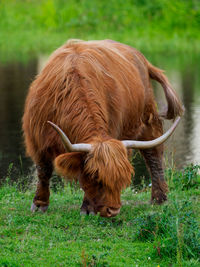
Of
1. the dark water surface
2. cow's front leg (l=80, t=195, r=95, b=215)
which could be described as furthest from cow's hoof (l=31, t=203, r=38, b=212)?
the dark water surface

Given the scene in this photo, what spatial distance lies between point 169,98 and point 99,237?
95.5 inches

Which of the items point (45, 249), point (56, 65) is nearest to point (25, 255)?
point (45, 249)

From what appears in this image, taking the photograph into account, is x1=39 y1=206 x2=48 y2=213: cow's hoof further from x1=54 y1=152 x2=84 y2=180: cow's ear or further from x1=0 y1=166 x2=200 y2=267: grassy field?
x1=54 y1=152 x2=84 y2=180: cow's ear

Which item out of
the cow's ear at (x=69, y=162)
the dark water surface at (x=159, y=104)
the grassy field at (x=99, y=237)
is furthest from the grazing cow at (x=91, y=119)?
the dark water surface at (x=159, y=104)

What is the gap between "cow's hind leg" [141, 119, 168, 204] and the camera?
7027 mm

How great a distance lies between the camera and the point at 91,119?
223 inches

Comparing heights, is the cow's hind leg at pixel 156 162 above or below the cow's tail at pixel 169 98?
below

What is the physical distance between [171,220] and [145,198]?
7.32 feet

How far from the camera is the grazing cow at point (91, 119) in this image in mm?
5434

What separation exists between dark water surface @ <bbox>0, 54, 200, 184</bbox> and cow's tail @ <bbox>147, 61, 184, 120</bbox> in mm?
256

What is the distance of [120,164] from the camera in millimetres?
5387

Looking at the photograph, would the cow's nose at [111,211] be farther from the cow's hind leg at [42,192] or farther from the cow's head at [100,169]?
the cow's hind leg at [42,192]

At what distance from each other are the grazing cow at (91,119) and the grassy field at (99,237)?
21 cm

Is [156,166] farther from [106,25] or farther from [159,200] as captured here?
[106,25]
